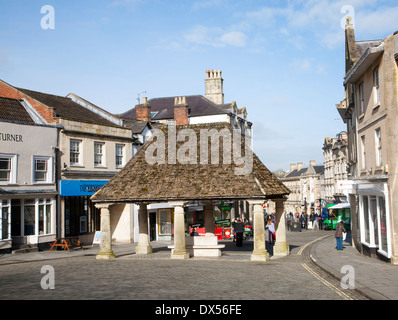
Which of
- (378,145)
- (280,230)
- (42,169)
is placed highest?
(42,169)

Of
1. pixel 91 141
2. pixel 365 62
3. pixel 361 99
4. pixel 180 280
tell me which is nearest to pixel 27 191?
pixel 91 141

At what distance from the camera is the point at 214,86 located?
65.9 m

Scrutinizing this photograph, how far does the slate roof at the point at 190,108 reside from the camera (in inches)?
2190

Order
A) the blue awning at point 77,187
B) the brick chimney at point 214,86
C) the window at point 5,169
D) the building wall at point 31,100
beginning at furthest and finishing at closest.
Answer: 1. the brick chimney at point 214,86
2. the building wall at point 31,100
3. the blue awning at point 77,187
4. the window at point 5,169

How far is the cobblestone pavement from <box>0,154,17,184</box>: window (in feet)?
20.5

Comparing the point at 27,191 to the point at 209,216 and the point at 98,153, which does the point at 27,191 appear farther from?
the point at 209,216

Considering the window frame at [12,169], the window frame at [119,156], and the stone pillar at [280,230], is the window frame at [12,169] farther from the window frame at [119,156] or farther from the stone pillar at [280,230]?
the stone pillar at [280,230]

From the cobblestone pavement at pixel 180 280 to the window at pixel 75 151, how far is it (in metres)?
10.1

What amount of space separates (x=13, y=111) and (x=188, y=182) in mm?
13930

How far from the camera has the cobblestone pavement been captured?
12.4 metres

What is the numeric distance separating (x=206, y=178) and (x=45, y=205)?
11.9 metres

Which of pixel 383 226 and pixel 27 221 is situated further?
pixel 27 221

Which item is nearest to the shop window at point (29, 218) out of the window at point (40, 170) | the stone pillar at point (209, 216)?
the window at point (40, 170)
